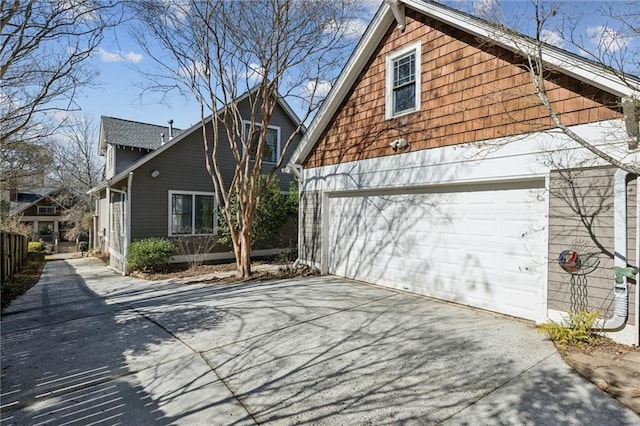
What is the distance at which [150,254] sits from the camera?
1109 cm

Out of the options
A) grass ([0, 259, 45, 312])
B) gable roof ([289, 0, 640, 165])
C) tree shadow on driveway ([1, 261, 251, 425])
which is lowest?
grass ([0, 259, 45, 312])

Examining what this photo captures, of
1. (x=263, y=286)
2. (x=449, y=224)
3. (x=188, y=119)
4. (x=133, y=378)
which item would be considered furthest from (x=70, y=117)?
(x=449, y=224)

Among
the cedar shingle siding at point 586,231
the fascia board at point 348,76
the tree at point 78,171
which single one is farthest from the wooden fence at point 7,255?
the tree at point 78,171

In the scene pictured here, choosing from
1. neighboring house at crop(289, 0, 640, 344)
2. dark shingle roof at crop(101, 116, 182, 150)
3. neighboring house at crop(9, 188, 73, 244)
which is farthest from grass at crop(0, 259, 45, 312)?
neighboring house at crop(9, 188, 73, 244)

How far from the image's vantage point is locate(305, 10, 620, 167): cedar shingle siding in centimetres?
485

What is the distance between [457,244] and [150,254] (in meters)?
9.33

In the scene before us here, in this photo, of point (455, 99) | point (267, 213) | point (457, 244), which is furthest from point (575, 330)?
point (267, 213)

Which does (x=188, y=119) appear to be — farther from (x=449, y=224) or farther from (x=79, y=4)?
(x=449, y=224)

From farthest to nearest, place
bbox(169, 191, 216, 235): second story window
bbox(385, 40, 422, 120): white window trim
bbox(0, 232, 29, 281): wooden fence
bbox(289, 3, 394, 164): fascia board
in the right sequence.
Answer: bbox(169, 191, 216, 235): second story window
bbox(0, 232, 29, 281): wooden fence
bbox(289, 3, 394, 164): fascia board
bbox(385, 40, 422, 120): white window trim

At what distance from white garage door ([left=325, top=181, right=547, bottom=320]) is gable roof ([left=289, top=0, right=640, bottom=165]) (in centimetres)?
153

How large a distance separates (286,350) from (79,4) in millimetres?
6601

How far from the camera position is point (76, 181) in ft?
89.0

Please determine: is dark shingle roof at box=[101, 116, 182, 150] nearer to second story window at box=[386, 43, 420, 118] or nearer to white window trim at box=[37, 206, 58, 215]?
second story window at box=[386, 43, 420, 118]

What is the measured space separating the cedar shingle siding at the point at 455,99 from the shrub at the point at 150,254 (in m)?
6.89
